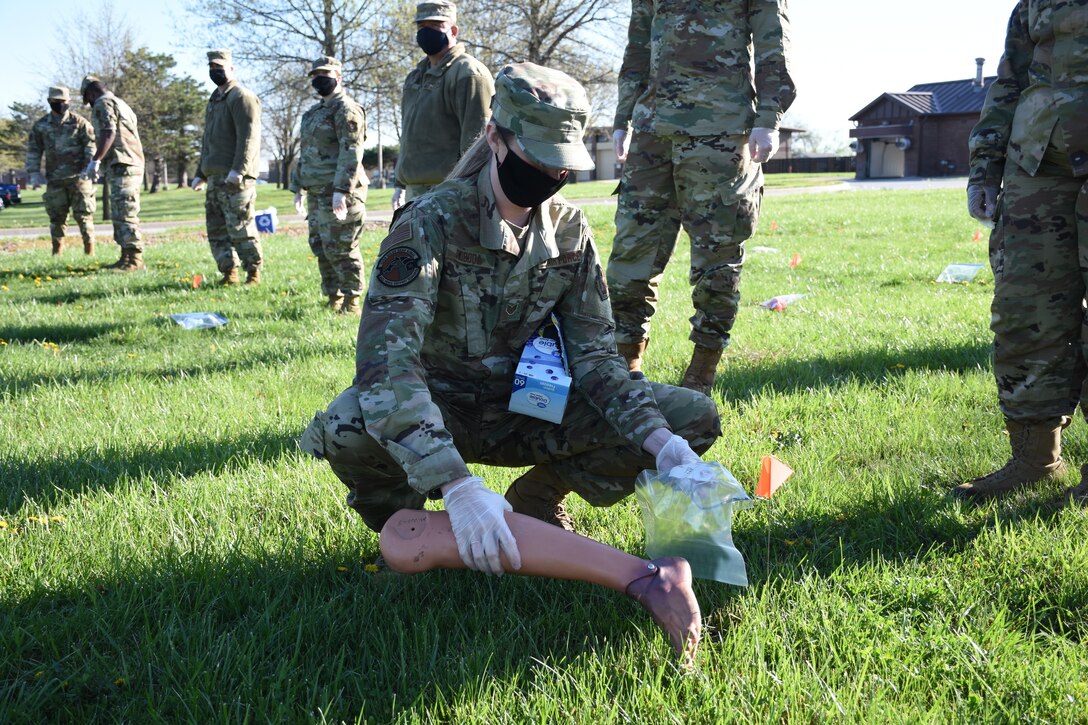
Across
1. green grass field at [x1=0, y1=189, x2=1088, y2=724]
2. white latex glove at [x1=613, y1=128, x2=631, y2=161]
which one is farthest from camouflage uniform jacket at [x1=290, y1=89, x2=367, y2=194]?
white latex glove at [x1=613, y1=128, x2=631, y2=161]

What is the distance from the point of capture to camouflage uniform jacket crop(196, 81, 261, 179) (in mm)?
9230

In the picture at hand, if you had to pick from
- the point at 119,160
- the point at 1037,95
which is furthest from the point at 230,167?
the point at 1037,95

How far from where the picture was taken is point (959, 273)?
885 cm

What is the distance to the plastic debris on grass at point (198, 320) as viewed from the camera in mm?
7227

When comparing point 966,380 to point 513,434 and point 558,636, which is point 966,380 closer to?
point 513,434

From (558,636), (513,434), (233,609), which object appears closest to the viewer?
(558,636)

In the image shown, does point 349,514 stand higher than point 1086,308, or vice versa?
point 1086,308

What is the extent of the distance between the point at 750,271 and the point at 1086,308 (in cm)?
717

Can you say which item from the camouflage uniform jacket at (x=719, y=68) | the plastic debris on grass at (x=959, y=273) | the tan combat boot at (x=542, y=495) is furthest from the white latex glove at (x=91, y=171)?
the tan combat boot at (x=542, y=495)

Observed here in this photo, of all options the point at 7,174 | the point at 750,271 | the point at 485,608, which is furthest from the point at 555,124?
the point at 7,174

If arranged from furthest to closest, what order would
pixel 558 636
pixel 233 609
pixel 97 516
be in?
pixel 97 516
pixel 233 609
pixel 558 636

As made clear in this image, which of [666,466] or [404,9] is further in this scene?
[404,9]

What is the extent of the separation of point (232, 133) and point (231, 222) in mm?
934

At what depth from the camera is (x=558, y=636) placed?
2.43 metres
